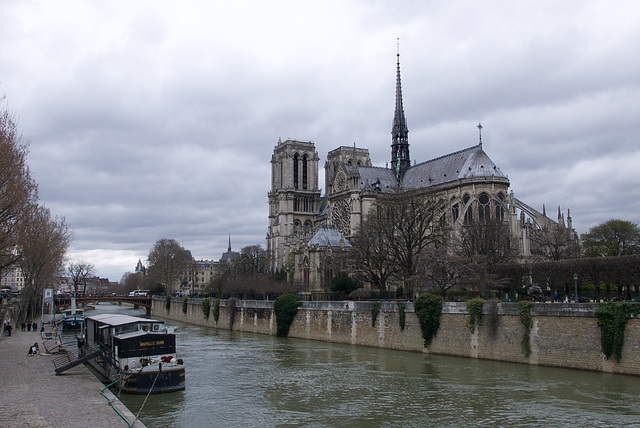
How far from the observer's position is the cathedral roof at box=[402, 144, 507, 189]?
230ft

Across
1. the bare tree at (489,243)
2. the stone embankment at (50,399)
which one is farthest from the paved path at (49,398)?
the bare tree at (489,243)

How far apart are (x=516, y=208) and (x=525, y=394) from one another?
4459cm

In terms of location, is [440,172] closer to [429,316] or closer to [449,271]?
[449,271]

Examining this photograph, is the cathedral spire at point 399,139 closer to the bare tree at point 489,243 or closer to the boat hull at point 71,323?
the bare tree at point 489,243

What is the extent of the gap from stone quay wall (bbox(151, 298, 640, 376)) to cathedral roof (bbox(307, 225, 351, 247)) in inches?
851

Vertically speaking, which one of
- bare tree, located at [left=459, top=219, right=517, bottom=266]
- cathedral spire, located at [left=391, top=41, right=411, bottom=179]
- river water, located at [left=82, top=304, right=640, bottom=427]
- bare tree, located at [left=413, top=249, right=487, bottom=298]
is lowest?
river water, located at [left=82, top=304, right=640, bottom=427]

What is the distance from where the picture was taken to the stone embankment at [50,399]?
55.1 feet

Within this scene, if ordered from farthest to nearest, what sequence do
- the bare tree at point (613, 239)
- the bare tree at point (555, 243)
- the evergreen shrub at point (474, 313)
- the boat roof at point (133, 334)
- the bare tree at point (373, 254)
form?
1. the bare tree at point (613, 239)
2. the bare tree at point (555, 243)
3. the bare tree at point (373, 254)
4. the evergreen shrub at point (474, 313)
5. the boat roof at point (133, 334)

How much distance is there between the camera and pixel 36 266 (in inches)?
2095

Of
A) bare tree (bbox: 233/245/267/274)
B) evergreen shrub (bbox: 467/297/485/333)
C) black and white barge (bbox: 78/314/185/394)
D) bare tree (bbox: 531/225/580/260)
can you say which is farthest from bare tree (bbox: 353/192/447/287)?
bare tree (bbox: 233/245/267/274)

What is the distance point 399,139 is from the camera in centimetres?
8988

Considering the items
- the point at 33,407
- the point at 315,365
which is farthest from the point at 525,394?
the point at 33,407

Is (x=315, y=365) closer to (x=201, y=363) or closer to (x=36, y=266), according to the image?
(x=201, y=363)

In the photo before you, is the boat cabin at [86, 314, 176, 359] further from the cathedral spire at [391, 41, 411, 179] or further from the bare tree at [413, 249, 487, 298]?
the cathedral spire at [391, 41, 411, 179]
